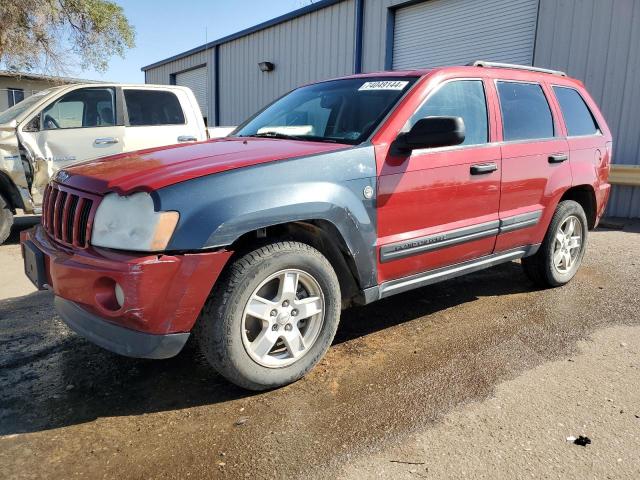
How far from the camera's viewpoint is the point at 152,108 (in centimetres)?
730

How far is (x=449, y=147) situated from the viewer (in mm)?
3471

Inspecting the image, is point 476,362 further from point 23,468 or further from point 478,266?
point 23,468

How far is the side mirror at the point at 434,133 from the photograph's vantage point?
9.86ft

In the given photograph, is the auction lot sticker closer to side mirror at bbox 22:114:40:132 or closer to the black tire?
side mirror at bbox 22:114:40:132

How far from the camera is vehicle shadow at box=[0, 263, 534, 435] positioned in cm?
269

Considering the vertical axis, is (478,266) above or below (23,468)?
above

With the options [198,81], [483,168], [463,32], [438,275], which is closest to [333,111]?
[483,168]

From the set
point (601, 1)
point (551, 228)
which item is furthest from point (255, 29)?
point (551, 228)

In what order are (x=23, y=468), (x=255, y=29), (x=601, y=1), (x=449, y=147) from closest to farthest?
(x=23, y=468), (x=449, y=147), (x=601, y=1), (x=255, y=29)

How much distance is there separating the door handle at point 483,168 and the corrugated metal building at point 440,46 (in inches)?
236

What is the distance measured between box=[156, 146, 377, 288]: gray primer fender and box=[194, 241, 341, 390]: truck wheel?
0.19 m

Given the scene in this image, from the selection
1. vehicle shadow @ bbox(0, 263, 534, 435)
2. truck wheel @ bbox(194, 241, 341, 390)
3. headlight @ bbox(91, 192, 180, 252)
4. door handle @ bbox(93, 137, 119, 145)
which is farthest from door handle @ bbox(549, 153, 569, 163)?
door handle @ bbox(93, 137, 119, 145)

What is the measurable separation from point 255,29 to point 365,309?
598 inches

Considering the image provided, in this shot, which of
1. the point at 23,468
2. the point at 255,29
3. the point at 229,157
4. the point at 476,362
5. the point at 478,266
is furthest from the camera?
the point at 255,29
